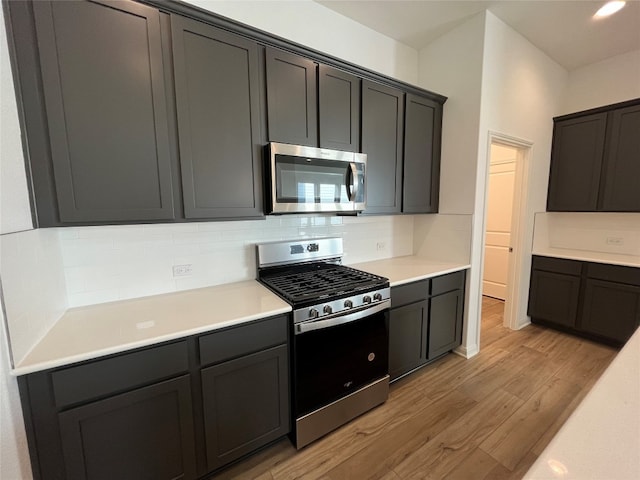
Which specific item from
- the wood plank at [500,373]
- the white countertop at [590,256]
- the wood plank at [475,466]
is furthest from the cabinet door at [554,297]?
the wood plank at [475,466]

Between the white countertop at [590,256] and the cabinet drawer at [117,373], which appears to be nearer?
the cabinet drawer at [117,373]

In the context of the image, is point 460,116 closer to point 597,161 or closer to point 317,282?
point 597,161

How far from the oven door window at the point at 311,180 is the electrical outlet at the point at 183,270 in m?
0.77

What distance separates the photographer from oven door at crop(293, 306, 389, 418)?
1.64 meters

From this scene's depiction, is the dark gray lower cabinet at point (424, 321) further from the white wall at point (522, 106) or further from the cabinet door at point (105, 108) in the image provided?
the cabinet door at point (105, 108)

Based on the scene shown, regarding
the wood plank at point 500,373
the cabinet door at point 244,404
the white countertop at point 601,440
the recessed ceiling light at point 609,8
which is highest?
the recessed ceiling light at point 609,8

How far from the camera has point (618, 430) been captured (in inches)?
25.5

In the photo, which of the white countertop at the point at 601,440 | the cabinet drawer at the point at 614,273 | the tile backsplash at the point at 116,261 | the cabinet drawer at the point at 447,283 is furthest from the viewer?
the cabinet drawer at the point at 614,273

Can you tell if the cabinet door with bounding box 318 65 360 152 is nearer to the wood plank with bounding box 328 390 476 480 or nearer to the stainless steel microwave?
the stainless steel microwave

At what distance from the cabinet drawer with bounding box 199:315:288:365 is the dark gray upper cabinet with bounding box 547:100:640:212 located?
11.9 feet

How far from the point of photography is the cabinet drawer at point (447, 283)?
7.77 ft

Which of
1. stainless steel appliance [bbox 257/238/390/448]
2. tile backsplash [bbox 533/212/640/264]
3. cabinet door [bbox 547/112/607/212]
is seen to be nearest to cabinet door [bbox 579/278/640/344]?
tile backsplash [bbox 533/212/640/264]

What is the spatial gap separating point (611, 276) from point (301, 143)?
11.0 feet

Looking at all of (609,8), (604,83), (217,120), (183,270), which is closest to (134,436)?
(183,270)
